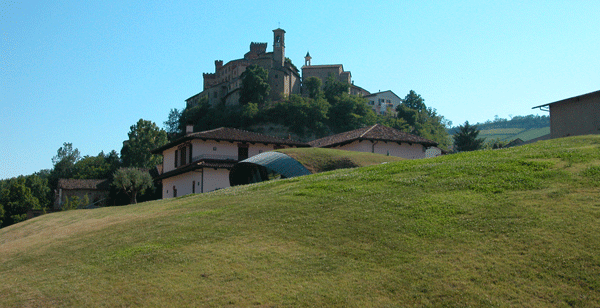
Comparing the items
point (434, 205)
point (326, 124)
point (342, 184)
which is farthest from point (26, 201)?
point (434, 205)

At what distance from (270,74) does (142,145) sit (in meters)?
40.2

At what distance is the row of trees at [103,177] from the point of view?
5284cm

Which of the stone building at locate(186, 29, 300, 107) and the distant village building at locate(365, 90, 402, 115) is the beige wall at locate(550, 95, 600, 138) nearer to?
the stone building at locate(186, 29, 300, 107)

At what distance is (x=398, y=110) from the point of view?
436 feet

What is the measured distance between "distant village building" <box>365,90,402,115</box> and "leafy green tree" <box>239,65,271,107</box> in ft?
111

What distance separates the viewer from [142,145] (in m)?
101

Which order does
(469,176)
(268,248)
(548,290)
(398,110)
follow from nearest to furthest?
(548,290) < (268,248) < (469,176) < (398,110)

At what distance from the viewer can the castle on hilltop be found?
130875 millimetres

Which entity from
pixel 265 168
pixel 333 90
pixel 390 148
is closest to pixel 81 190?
pixel 390 148

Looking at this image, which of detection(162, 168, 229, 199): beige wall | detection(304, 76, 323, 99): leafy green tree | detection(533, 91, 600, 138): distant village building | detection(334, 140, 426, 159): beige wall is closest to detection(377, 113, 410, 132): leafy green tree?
detection(304, 76, 323, 99): leafy green tree

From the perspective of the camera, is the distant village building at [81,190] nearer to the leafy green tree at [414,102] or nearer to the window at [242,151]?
the window at [242,151]

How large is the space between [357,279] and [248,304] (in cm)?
231

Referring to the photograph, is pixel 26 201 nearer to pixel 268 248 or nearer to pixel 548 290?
pixel 268 248

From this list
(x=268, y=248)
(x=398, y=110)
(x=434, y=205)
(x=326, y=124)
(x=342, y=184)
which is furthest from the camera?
(x=398, y=110)
